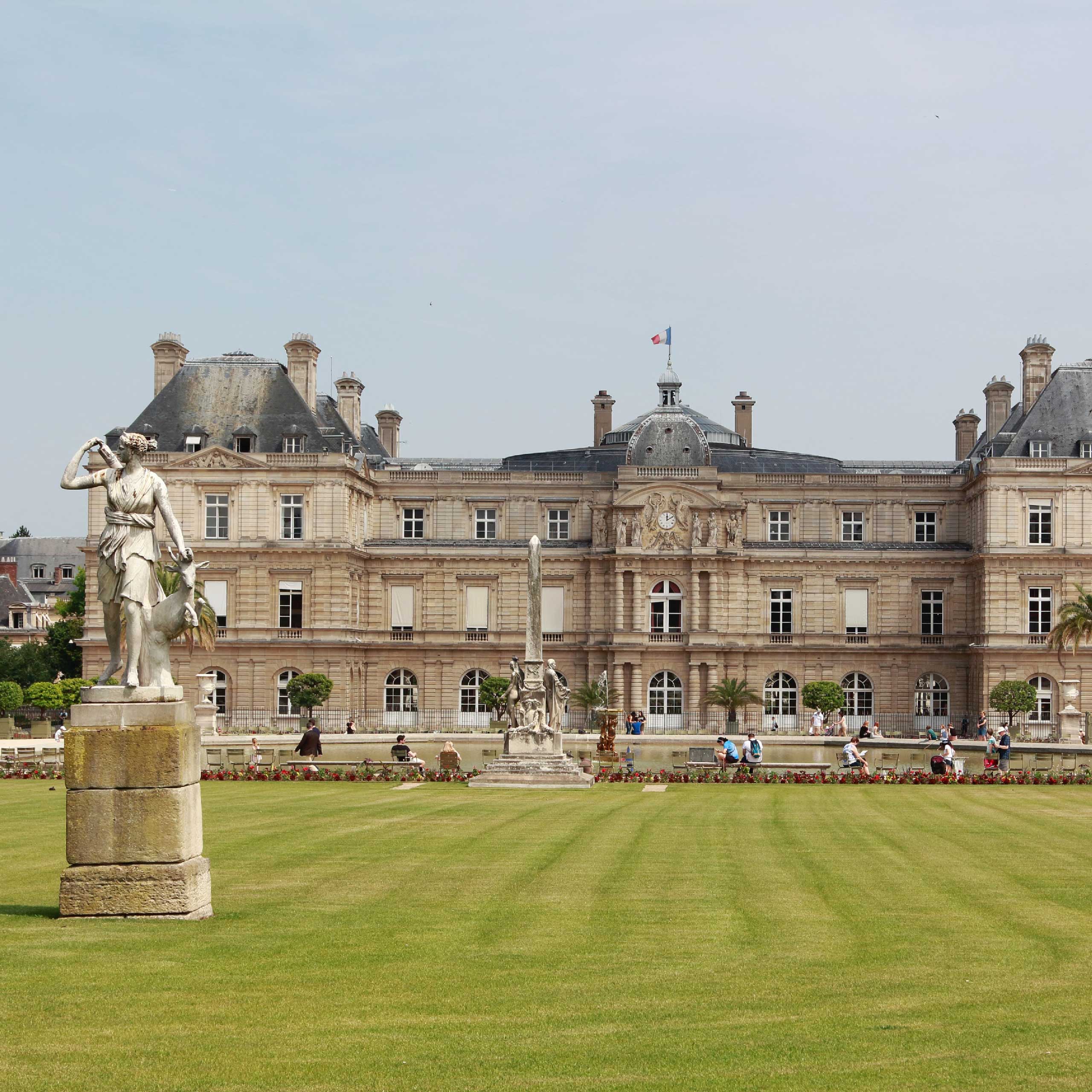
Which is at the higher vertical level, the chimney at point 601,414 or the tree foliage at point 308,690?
the chimney at point 601,414

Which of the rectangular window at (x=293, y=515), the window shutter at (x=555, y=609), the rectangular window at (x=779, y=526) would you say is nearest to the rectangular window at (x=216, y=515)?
the rectangular window at (x=293, y=515)

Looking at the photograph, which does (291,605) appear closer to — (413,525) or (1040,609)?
(413,525)

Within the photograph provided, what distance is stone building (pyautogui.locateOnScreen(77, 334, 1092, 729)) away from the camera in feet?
219

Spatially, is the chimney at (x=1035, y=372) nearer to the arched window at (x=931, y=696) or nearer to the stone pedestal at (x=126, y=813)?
the arched window at (x=931, y=696)

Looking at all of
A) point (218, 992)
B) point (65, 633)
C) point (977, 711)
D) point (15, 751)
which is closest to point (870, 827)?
point (218, 992)

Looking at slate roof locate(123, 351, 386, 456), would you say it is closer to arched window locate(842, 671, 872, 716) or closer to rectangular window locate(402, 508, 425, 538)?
rectangular window locate(402, 508, 425, 538)

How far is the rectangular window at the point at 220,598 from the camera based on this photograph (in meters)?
67.4

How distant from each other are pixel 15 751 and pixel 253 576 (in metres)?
23.3

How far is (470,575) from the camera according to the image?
71500 mm

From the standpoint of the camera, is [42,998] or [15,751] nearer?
[42,998]

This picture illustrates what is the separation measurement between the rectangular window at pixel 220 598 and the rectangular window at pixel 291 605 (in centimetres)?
23

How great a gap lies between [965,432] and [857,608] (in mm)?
15097

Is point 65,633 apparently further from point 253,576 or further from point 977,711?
point 977,711

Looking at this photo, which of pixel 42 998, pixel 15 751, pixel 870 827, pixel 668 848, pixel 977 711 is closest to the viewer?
pixel 42 998
